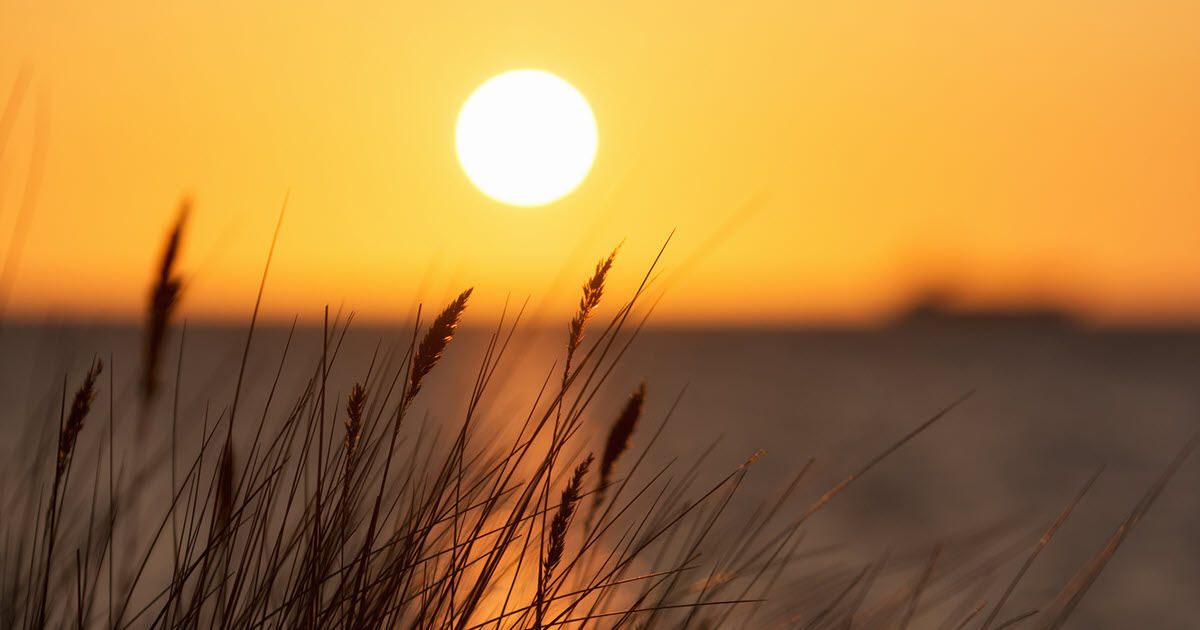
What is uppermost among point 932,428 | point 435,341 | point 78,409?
point 435,341

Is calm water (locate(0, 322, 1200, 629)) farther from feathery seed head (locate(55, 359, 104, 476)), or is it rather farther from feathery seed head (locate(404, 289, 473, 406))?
feathery seed head (locate(404, 289, 473, 406))

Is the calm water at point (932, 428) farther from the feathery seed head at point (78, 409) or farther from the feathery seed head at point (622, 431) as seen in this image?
the feathery seed head at point (78, 409)

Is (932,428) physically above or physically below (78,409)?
below

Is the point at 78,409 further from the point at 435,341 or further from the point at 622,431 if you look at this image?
the point at 622,431

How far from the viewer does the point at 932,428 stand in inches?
628

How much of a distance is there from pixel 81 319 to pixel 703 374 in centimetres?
2751

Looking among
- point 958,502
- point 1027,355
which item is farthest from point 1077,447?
point 1027,355

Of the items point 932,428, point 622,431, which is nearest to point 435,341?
point 622,431

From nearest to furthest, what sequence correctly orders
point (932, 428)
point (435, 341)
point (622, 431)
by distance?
point (435, 341) → point (622, 431) → point (932, 428)

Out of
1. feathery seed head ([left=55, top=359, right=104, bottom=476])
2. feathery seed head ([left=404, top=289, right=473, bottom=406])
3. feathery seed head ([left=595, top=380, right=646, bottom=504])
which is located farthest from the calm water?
feathery seed head ([left=404, top=289, right=473, bottom=406])

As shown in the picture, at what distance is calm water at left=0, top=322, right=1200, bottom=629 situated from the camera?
18.0 ft

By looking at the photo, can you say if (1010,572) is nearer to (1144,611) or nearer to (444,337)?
(1144,611)

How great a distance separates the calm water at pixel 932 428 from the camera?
5.47m

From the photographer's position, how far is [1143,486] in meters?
10.9
